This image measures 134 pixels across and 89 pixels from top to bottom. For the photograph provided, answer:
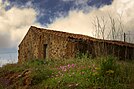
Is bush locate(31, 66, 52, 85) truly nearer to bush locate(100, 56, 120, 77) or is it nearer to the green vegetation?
the green vegetation

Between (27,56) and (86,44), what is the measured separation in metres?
8.35

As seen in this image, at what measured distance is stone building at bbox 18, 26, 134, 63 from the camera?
Answer: 23.8 metres

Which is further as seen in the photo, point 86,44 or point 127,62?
point 86,44

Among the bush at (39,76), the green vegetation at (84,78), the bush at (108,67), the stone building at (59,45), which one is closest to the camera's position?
the green vegetation at (84,78)

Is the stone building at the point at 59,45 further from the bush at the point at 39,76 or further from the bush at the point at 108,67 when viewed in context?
the bush at the point at 108,67

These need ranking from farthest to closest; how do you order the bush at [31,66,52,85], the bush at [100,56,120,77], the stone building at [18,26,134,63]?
the stone building at [18,26,134,63], the bush at [31,66,52,85], the bush at [100,56,120,77]

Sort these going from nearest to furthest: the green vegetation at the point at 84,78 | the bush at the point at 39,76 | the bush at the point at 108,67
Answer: the green vegetation at the point at 84,78 → the bush at the point at 108,67 → the bush at the point at 39,76

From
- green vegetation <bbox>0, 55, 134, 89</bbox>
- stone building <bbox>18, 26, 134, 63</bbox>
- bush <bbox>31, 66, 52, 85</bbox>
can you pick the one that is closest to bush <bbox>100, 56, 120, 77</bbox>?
green vegetation <bbox>0, 55, 134, 89</bbox>

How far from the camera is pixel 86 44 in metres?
24.1

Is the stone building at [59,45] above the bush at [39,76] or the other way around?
above

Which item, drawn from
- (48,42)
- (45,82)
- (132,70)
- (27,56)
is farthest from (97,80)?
(27,56)

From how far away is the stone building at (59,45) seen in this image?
2383cm

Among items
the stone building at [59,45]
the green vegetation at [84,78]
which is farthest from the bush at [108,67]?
the stone building at [59,45]

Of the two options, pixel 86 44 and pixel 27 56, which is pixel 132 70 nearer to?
pixel 86 44
